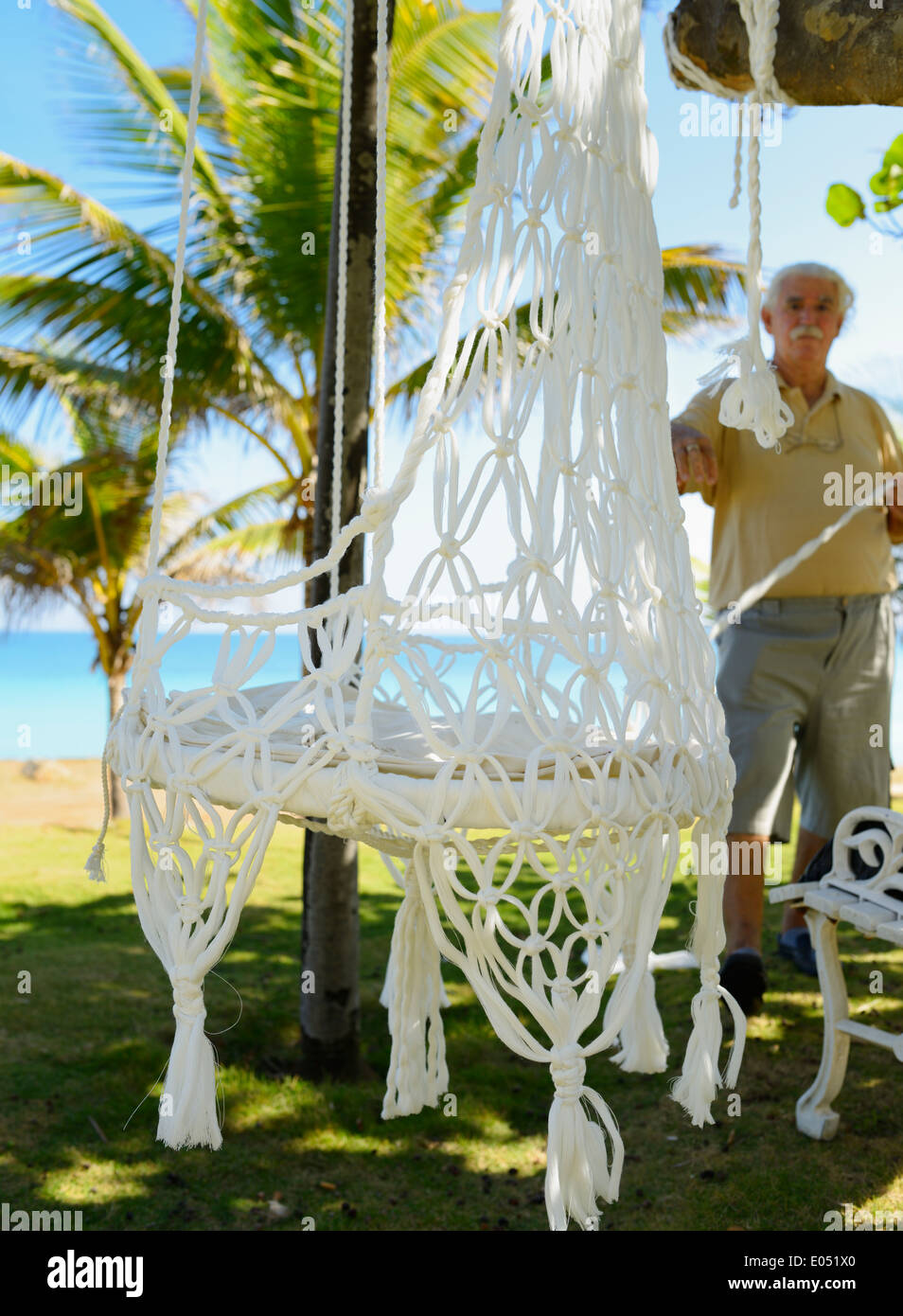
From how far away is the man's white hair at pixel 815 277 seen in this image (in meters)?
2.61

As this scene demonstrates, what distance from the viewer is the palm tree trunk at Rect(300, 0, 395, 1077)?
7.48 ft

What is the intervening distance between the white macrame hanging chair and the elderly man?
1.34 m

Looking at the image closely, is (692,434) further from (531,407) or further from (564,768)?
(564,768)

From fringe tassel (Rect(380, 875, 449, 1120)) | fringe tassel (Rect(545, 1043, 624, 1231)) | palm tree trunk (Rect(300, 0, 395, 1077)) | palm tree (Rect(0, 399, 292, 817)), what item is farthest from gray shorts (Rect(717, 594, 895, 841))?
palm tree (Rect(0, 399, 292, 817))

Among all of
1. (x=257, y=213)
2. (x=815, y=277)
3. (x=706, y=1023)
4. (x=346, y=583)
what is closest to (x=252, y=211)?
(x=257, y=213)

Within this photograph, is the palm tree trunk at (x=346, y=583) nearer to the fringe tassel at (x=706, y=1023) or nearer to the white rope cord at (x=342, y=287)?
the white rope cord at (x=342, y=287)

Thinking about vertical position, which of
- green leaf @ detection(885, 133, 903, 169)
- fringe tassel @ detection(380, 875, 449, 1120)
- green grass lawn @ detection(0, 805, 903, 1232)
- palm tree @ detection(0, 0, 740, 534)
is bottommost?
green grass lawn @ detection(0, 805, 903, 1232)

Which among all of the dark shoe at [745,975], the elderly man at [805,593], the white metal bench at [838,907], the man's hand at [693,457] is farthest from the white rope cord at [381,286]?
the dark shoe at [745,975]

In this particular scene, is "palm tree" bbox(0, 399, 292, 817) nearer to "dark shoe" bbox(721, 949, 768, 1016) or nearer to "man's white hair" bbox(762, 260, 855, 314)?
"man's white hair" bbox(762, 260, 855, 314)

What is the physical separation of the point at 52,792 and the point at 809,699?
8.25 meters

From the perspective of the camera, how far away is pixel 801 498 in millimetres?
2568

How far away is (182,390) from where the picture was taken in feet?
16.7

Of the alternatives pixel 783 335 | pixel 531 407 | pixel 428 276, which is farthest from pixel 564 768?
pixel 428 276
